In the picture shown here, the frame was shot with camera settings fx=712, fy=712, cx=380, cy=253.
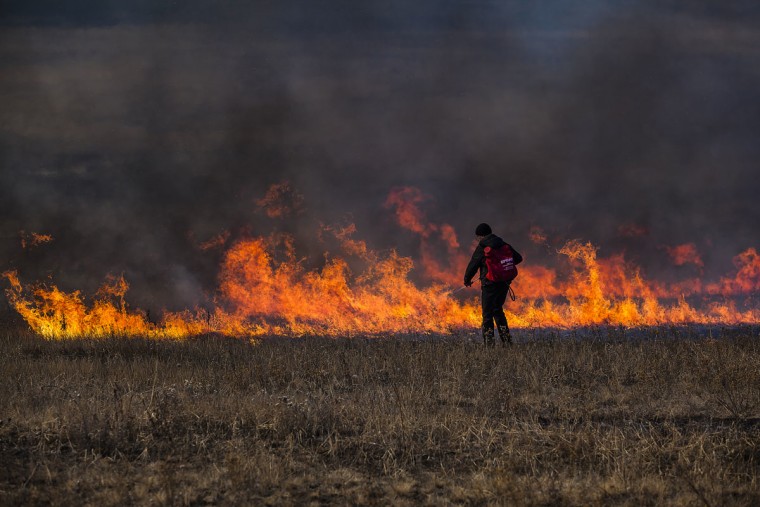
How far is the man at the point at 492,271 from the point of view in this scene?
11.9 metres

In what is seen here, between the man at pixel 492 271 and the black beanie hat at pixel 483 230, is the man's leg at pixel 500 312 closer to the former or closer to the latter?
the man at pixel 492 271

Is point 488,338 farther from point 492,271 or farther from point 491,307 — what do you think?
point 492,271

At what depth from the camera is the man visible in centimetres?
1185

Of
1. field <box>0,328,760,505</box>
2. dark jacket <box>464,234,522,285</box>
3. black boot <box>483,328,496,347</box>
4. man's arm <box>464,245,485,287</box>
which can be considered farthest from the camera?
man's arm <box>464,245,485,287</box>

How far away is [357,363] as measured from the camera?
9.99 meters

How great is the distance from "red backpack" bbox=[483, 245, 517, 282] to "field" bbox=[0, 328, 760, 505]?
165 centimetres

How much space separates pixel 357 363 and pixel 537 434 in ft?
13.2

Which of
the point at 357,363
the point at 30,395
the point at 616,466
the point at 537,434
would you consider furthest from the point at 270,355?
Result: the point at 616,466

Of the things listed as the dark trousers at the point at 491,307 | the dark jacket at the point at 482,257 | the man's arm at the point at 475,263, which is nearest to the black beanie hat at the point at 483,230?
the dark jacket at the point at 482,257

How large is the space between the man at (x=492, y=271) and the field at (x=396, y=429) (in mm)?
1471

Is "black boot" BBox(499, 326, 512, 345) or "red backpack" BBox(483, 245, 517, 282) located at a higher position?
"red backpack" BBox(483, 245, 517, 282)

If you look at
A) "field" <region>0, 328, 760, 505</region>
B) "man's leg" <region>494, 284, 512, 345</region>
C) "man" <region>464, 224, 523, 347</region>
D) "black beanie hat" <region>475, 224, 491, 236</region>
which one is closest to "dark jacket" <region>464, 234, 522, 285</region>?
"man" <region>464, 224, 523, 347</region>

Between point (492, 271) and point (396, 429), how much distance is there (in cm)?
582

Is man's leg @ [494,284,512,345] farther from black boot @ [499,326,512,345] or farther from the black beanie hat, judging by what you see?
the black beanie hat
